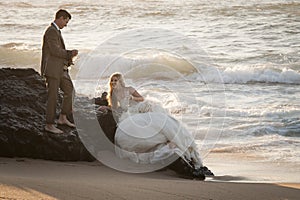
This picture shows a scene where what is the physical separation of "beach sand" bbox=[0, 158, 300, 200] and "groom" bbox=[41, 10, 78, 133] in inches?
26.7

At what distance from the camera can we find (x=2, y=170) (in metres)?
8.44

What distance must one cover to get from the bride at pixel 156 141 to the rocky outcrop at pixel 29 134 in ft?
1.79

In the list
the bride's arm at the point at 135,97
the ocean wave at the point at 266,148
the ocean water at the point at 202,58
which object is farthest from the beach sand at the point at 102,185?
the ocean wave at the point at 266,148

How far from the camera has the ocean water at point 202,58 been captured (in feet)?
45.0

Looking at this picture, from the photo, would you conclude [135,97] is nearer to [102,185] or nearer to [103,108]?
[103,108]

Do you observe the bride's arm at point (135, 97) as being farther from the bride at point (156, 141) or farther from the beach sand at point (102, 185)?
the beach sand at point (102, 185)

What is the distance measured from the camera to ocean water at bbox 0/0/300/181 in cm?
1371

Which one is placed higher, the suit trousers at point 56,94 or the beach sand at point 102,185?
the suit trousers at point 56,94

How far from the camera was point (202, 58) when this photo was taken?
25.1m

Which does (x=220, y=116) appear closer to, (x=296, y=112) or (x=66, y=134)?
(x=296, y=112)

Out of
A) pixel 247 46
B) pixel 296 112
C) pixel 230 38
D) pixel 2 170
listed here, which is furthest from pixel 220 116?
pixel 230 38

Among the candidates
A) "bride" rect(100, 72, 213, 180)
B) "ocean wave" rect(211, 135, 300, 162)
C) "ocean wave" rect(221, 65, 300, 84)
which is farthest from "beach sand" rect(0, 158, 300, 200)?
"ocean wave" rect(221, 65, 300, 84)

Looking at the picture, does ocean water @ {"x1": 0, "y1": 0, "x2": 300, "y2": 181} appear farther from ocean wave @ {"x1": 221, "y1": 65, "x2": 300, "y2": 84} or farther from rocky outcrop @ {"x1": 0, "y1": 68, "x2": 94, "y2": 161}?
rocky outcrop @ {"x1": 0, "y1": 68, "x2": 94, "y2": 161}

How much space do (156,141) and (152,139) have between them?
7cm
